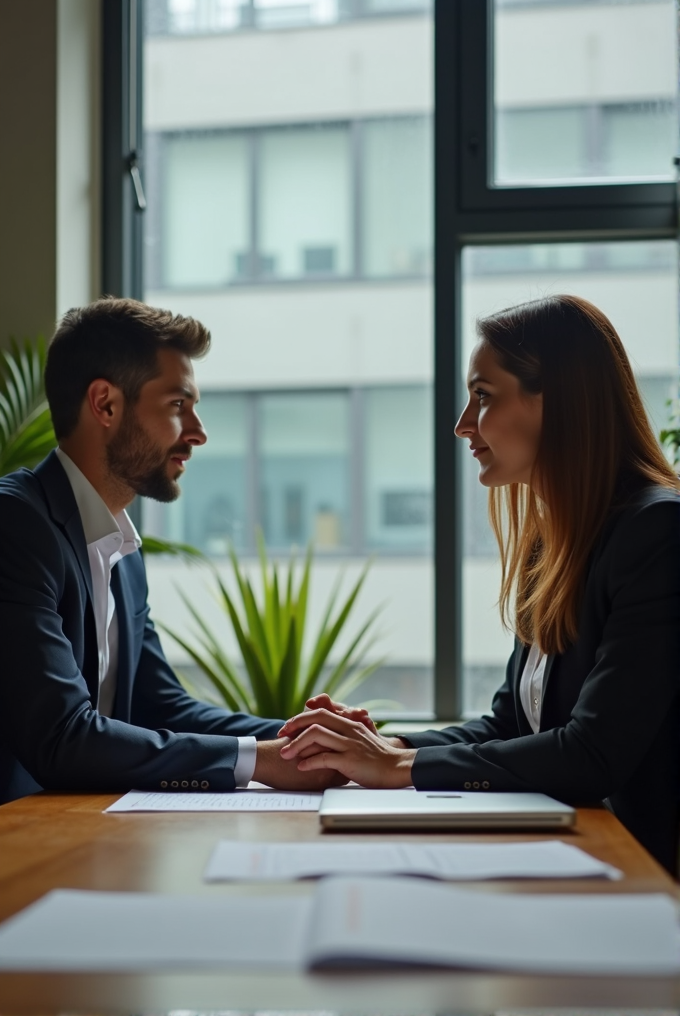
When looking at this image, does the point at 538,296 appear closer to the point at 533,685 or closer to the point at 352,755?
the point at 533,685

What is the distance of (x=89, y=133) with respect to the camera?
3.36 m

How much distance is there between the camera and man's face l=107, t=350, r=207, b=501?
2.33 meters

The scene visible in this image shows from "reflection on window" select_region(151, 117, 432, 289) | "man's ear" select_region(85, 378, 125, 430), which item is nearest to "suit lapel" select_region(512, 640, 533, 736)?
"man's ear" select_region(85, 378, 125, 430)

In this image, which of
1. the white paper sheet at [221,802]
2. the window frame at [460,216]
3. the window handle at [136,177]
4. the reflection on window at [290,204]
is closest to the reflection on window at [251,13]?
the window frame at [460,216]

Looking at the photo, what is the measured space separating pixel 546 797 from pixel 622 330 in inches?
84.3

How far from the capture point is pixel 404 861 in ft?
3.68

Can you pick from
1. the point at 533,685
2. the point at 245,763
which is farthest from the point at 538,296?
the point at 245,763

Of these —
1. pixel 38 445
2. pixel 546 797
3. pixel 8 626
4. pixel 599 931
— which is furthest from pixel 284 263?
pixel 599 931

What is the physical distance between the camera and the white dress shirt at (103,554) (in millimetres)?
2188

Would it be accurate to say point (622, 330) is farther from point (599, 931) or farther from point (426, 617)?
point (599, 931)

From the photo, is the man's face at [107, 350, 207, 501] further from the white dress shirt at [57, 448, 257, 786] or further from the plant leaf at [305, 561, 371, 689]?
the plant leaf at [305, 561, 371, 689]

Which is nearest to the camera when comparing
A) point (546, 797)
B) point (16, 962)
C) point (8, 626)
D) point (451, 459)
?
point (16, 962)

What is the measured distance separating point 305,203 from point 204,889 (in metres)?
2.76

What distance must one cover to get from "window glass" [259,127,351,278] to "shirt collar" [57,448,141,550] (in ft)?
4.65
